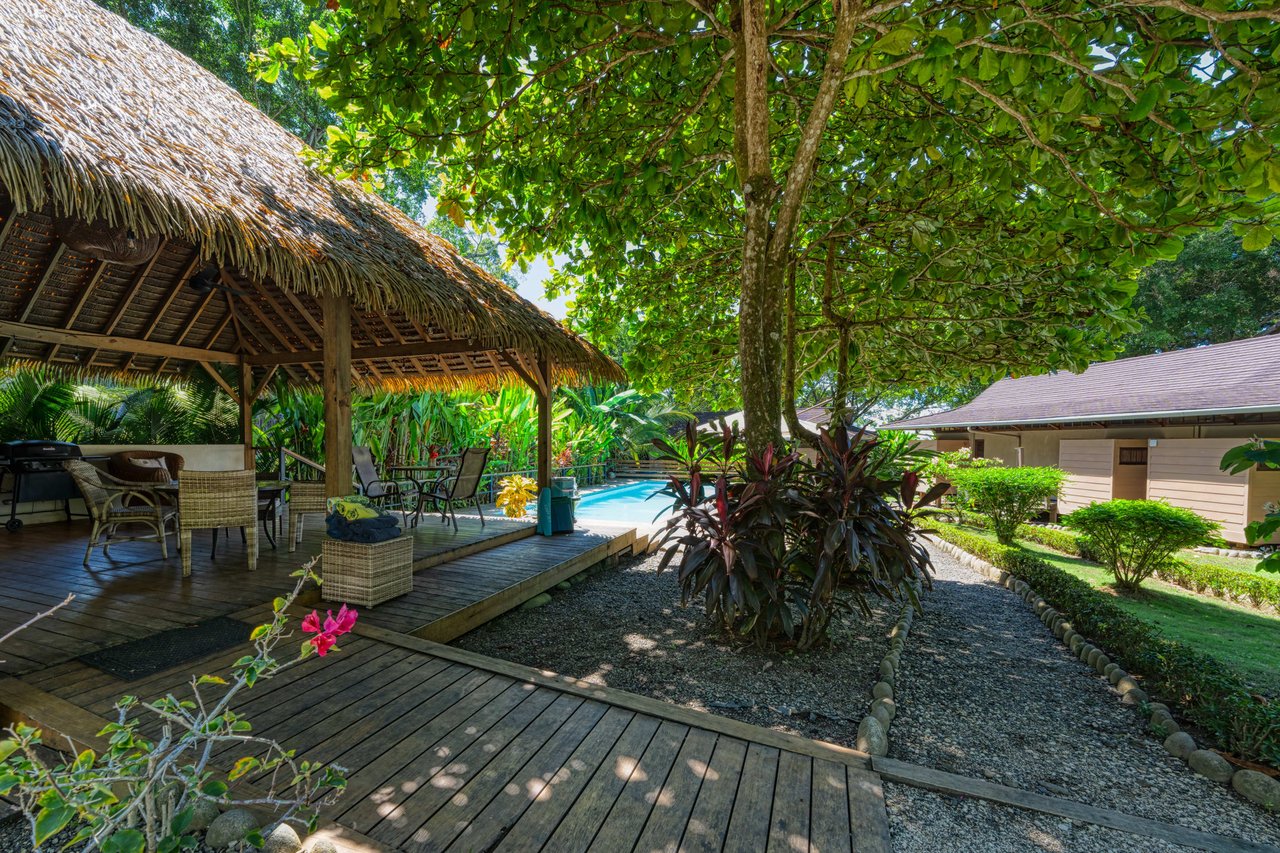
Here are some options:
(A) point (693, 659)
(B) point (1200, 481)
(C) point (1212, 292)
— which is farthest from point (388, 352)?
(C) point (1212, 292)

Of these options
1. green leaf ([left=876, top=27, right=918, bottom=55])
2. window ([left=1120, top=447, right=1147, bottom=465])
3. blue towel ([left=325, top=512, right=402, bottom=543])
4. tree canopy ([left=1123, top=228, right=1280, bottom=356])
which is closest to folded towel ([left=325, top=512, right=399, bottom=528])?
blue towel ([left=325, top=512, right=402, bottom=543])

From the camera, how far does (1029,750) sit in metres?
2.77

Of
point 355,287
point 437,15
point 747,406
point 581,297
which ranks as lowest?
point 747,406

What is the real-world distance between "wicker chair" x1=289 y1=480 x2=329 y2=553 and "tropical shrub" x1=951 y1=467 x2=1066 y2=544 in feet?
31.5

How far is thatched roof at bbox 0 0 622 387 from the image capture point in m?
3.10

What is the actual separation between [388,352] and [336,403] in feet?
9.35

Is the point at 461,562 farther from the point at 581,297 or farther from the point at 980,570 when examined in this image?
the point at 980,570

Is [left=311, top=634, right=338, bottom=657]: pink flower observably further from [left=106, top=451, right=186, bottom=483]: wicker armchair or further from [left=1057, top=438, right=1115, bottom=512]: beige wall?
[left=1057, top=438, right=1115, bottom=512]: beige wall

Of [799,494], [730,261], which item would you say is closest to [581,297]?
[730,261]

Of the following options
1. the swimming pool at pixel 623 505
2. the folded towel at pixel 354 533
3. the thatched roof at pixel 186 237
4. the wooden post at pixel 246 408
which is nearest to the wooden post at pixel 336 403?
the thatched roof at pixel 186 237

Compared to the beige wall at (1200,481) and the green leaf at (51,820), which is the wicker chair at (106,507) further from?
the beige wall at (1200,481)

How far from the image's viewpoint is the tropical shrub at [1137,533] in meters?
6.27

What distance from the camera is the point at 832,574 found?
3512mm

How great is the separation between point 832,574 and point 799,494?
534 millimetres
